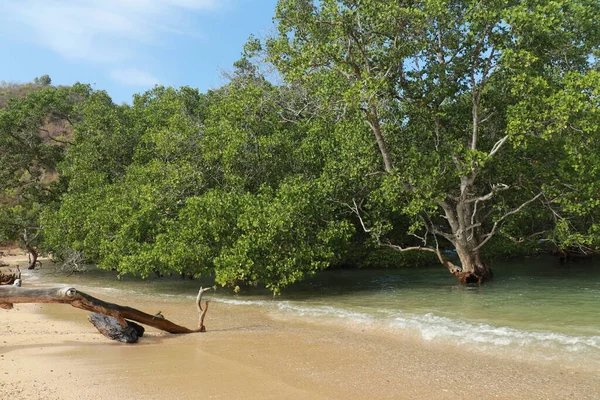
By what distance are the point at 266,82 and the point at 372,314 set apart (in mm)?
16150

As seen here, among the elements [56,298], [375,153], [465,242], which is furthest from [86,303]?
[465,242]

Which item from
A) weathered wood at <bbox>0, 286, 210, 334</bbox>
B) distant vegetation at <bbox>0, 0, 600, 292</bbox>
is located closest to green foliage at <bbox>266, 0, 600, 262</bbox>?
distant vegetation at <bbox>0, 0, 600, 292</bbox>

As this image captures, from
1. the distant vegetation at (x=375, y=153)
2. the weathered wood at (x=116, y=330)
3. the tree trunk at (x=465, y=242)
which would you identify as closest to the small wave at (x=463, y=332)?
the distant vegetation at (x=375, y=153)

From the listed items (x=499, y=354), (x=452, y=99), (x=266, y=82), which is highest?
(x=266, y=82)

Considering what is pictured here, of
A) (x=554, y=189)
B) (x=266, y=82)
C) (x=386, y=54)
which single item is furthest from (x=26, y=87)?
(x=554, y=189)

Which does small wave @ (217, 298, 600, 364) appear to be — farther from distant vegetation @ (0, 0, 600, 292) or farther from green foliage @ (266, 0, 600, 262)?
green foliage @ (266, 0, 600, 262)

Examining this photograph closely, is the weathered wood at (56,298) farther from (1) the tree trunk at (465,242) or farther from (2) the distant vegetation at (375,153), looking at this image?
(1) the tree trunk at (465,242)

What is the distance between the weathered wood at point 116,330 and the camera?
8.24 meters

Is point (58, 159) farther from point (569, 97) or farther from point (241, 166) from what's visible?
point (569, 97)

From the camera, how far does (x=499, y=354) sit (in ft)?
25.3

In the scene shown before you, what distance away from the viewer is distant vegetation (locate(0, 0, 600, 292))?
13414 mm

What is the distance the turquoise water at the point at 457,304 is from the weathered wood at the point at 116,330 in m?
3.66

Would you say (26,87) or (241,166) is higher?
(26,87)

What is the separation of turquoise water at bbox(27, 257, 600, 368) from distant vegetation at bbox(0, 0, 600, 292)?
42.4 inches
